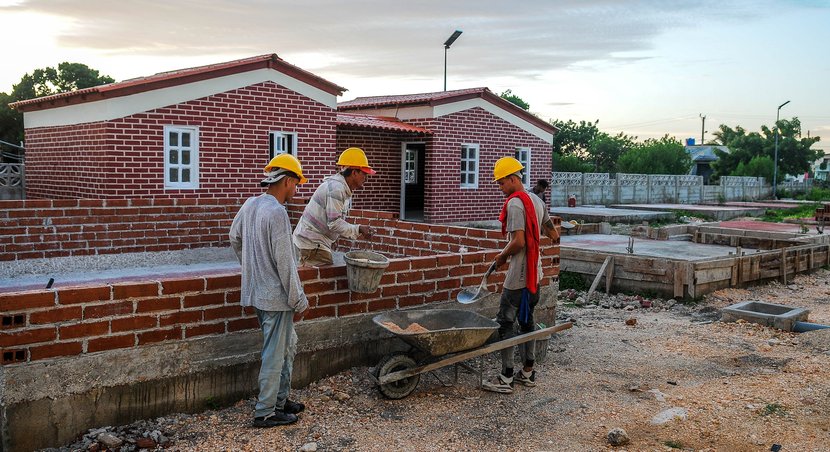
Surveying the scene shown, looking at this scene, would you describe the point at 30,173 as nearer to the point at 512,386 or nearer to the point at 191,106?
the point at 191,106

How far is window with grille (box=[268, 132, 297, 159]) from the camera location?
Result: 1525cm

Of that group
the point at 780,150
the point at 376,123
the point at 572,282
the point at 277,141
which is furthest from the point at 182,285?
the point at 780,150

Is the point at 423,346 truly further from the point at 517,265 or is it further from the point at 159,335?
the point at 159,335

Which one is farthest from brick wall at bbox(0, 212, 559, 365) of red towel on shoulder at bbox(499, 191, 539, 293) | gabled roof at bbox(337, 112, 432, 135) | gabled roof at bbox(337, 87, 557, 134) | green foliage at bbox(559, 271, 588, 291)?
gabled roof at bbox(337, 87, 557, 134)

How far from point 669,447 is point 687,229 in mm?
13886

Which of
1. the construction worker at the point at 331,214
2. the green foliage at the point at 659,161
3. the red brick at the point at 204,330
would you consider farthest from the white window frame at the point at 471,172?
the green foliage at the point at 659,161

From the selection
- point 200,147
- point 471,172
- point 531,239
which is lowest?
point 531,239

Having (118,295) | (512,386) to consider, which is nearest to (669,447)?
(512,386)

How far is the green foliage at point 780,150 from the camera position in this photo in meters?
55.5

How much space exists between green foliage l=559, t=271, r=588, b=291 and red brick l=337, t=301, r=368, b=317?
712cm

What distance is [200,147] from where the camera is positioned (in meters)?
13.9

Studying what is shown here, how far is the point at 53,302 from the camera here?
4.59 meters

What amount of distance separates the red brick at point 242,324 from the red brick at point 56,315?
1.11 metres

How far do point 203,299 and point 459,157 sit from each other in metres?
14.6
